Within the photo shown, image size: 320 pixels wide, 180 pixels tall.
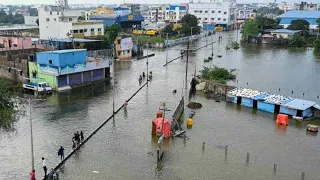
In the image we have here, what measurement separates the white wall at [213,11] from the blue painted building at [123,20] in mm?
32565

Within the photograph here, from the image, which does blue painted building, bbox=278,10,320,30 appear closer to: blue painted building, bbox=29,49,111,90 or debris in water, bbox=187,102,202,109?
blue painted building, bbox=29,49,111,90

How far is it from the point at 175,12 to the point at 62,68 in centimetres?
8754

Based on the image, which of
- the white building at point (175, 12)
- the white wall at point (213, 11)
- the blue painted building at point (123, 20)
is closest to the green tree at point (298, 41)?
the blue painted building at point (123, 20)

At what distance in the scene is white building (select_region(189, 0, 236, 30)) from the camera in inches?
4316

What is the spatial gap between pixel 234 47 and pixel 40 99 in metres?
43.2

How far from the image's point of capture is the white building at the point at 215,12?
360ft

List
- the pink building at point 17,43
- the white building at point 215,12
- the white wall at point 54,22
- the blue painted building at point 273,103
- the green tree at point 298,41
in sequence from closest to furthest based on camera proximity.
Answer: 1. the blue painted building at point 273,103
2. the pink building at point 17,43
3. the white wall at point 54,22
4. the green tree at point 298,41
5. the white building at point 215,12

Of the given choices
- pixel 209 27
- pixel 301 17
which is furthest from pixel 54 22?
pixel 301 17

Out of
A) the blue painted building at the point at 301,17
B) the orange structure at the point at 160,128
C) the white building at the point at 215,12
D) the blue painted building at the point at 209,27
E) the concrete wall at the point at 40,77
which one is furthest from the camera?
the white building at the point at 215,12

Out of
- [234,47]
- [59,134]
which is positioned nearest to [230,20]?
[234,47]

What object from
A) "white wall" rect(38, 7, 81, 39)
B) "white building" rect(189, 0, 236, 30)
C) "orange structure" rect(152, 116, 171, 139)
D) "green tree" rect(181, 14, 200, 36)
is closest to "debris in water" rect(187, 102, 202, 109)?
"orange structure" rect(152, 116, 171, 139)

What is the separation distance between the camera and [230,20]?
376 ft

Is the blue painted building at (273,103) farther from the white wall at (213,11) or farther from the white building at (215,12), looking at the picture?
the white wall at (213,11)

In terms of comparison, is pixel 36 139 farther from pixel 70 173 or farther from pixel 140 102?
pixel 140 102
